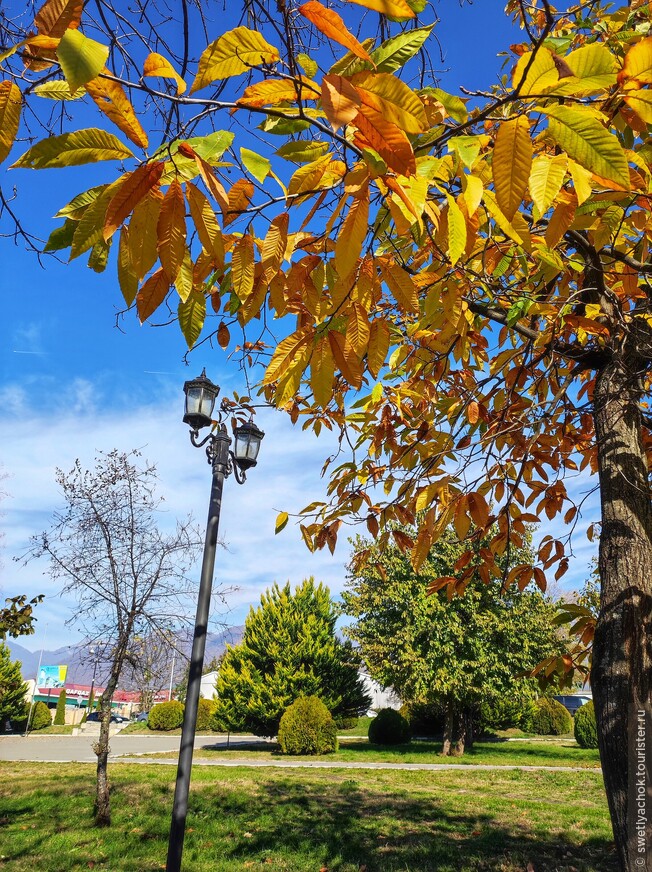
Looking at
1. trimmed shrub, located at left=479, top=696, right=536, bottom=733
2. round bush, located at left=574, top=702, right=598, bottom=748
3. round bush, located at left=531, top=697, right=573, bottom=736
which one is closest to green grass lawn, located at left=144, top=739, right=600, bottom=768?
round bush, located at left=574, top=702, right=598, bottom=748

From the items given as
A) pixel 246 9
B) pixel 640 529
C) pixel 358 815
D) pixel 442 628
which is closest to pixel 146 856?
pixel 358 815

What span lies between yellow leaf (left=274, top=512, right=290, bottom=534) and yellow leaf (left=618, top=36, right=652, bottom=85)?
1937mm

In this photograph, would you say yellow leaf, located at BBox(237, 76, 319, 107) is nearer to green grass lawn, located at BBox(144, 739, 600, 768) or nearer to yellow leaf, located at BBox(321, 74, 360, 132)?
yellow leaf, located at BBox(321, 74, 360, 132)

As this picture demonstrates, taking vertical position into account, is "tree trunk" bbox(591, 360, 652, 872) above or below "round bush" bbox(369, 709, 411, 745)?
above

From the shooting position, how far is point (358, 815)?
684cm

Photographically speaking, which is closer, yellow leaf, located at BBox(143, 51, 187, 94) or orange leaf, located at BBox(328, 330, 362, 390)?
yellow leaf, located at BBox(143, 51, 187, 94)

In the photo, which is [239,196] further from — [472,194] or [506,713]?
[506,713]

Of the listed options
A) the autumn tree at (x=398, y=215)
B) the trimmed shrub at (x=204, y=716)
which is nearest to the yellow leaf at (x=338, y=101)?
the autumn tree at (x=398, y=215)

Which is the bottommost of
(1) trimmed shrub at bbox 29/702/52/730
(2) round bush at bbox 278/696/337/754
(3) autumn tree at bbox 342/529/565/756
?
(1) trimmed shrub at bbox 29/702/52/730

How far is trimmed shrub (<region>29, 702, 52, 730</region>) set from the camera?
29.1 meters

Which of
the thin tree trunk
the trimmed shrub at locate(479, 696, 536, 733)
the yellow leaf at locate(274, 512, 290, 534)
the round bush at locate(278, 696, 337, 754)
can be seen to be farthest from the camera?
the trimmed shrub at locate(479, 696, 536, 733)

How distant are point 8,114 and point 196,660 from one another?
4.88 metres

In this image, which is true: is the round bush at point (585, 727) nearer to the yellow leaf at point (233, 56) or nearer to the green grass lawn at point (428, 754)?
the green grass lawn at point (428, 754)

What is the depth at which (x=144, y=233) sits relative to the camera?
0.80 m
